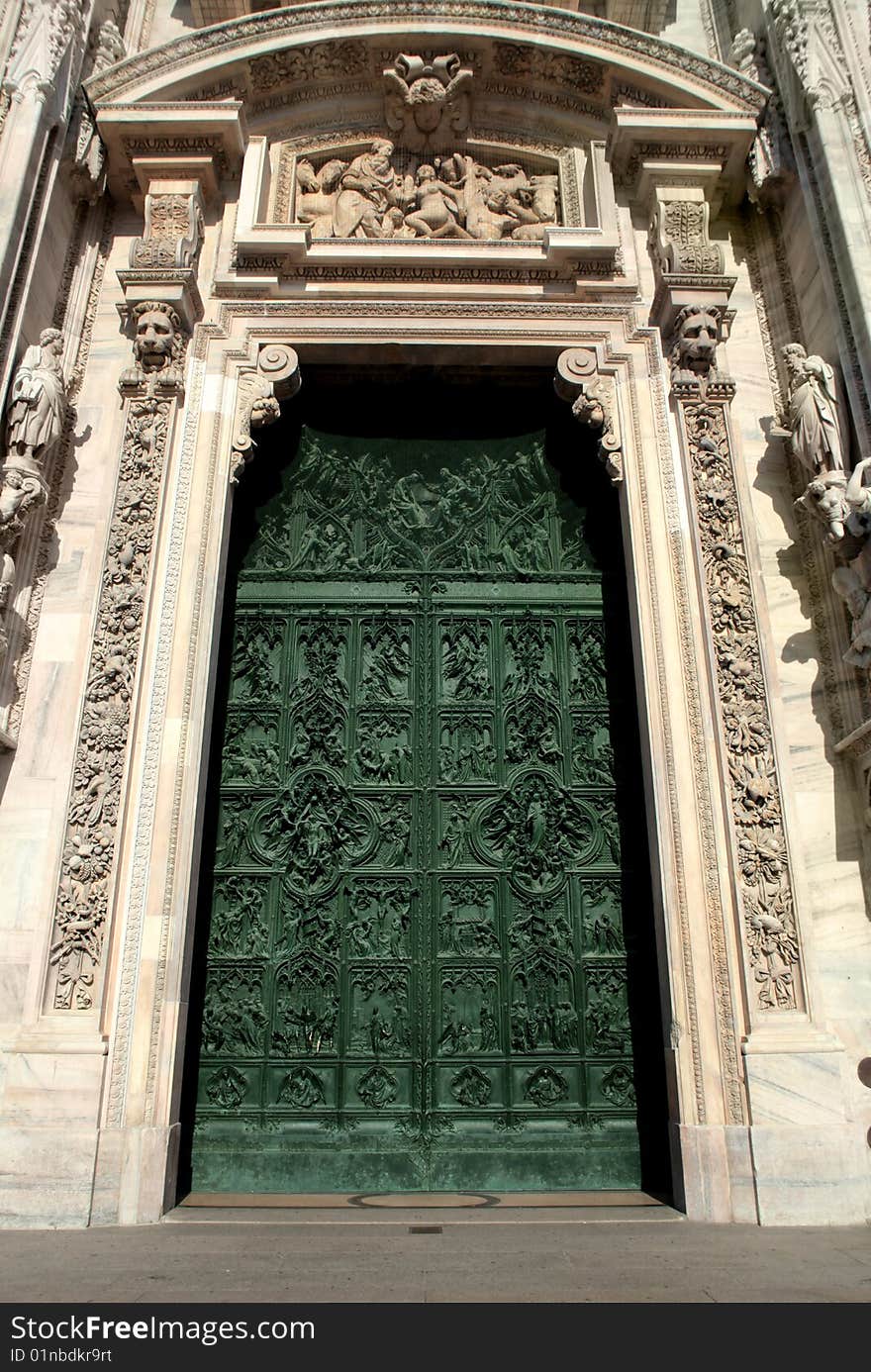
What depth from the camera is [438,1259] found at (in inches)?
167

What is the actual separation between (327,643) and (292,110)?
15.5ft

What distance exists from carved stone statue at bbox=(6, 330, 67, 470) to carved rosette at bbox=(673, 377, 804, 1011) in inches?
172

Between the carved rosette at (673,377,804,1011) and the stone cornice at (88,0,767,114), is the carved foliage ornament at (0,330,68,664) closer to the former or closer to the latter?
the stone cornice at (88,0,767,114)

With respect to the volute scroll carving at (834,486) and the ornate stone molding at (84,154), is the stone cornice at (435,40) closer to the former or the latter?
the ornate stone molding at (84,154)

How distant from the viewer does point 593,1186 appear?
20.2ft

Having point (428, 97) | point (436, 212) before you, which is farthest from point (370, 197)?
point (428, 97)

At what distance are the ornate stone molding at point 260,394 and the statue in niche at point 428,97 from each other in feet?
8.38

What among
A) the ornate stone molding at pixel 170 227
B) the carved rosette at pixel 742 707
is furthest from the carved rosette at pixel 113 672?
the carved rosette at pixel 742 707

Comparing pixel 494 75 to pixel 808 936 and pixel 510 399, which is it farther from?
pixel 808 936

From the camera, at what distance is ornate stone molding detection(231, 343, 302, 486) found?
7.26 meters

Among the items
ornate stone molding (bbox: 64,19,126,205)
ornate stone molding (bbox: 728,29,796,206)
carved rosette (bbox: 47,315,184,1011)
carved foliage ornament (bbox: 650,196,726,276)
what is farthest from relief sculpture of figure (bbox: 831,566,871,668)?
ornate stone molding (bbox: 64,19,126,205)

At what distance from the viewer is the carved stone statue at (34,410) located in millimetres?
6527

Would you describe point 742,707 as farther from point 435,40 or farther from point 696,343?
point 435,40

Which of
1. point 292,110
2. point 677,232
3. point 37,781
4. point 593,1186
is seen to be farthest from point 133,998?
point 292,110
